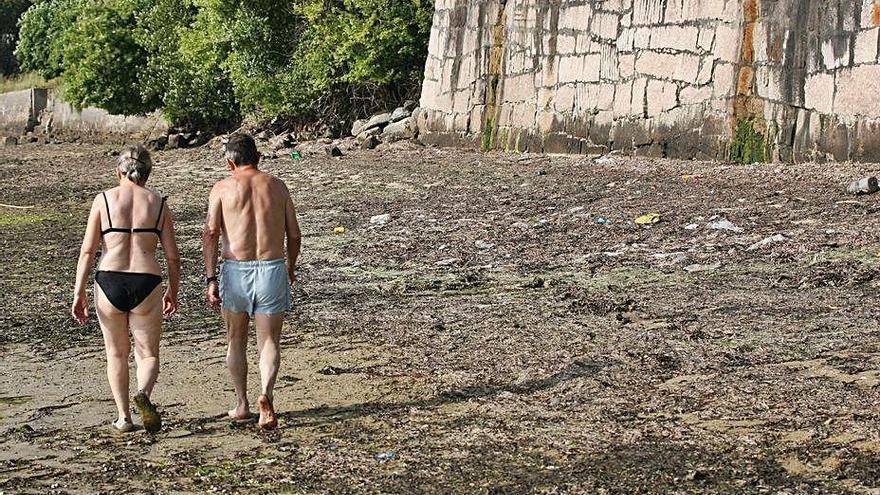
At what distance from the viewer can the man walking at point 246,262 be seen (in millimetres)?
6371

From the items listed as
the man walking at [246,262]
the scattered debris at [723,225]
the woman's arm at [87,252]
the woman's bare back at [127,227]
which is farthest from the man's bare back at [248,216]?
the scattered debris at [723,225]

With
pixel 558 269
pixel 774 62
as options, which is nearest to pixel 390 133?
pixel 774 62

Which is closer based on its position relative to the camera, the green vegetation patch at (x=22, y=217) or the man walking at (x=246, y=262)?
the man walking at (x=246, y=262)

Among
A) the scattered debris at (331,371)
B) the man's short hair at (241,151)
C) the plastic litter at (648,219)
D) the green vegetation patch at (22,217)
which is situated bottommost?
the green vegetation patch at (22,217)

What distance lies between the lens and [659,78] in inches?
609

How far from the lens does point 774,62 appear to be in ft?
44.2

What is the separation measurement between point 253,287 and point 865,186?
242 inches

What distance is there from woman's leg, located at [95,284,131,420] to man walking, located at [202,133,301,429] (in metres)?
0.43

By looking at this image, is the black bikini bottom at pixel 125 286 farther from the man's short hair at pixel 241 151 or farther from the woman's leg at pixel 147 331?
the man's short hair at pixel 241 151

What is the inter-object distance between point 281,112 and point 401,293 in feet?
52.1

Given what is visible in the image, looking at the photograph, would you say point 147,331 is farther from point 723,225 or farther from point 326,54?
point 326,54

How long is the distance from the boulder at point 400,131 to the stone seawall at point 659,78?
1.14 ft

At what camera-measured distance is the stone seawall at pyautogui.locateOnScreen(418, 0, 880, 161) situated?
12.5 m

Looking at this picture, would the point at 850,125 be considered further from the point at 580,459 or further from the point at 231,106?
the point at 231,106
